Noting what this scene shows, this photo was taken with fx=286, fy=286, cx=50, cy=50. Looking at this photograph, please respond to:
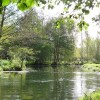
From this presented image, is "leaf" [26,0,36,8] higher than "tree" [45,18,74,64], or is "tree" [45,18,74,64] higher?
"tree" [45,18,74,64]

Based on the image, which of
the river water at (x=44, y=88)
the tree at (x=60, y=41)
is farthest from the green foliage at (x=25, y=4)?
the tree at (x=60, y=41)

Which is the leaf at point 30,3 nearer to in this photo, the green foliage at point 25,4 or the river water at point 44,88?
the green foliage at point 25,4

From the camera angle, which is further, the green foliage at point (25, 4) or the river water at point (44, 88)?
the river water at point (44, 88)

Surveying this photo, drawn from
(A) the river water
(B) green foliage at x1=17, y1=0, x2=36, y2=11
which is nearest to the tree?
(A) the river water

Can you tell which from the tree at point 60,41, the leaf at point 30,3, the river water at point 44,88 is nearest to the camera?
the leaf at point 30,3

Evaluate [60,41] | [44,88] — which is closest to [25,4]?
[44,88]

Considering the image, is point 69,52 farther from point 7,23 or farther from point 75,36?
point 7,23

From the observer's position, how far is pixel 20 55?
52562mm

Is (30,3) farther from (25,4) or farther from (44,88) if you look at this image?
(44,88)

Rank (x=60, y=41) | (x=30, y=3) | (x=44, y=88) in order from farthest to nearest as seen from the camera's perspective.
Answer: (x=60, y=41) < (x=44, y=88) < (x=30, y=3)

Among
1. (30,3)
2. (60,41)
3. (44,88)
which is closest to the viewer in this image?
(30,3)

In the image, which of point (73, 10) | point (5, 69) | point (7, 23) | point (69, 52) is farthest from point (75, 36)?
point (73, 10)

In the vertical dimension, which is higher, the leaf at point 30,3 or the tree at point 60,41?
the tree at point 60,41

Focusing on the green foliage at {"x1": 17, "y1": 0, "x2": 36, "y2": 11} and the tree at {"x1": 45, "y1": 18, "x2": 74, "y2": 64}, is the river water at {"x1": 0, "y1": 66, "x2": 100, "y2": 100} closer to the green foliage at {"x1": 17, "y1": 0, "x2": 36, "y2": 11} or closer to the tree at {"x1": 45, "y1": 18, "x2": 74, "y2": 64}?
the green foliage at {"x1": 17, "y1": 0, "x2": 36, "y2": 11}
